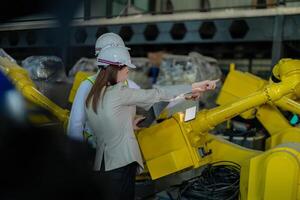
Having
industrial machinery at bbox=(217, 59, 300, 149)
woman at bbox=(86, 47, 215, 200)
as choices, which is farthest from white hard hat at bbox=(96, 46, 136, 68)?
A: industrial machinery at bbox=(217, 59, 300, 149)

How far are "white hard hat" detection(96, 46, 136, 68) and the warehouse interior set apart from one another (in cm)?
2

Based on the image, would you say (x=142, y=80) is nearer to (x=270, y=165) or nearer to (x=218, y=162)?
(x=218, y=162)

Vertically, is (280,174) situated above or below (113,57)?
below

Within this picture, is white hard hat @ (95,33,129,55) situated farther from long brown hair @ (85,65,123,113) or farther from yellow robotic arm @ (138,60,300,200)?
yellow robotic arm @ (138,60,300,200)

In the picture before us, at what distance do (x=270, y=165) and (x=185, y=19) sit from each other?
3.78 meters

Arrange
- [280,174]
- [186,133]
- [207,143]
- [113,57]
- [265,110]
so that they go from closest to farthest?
A: [280,174] → [113,57] → [186,133] → [207,143] → [265,110]

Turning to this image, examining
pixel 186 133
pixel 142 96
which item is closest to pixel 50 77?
pixel 186 133

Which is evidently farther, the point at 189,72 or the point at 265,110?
the point at 189,72

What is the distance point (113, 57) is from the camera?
3332 mm

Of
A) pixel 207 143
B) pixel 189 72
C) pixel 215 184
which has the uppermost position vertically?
pixel 189 72

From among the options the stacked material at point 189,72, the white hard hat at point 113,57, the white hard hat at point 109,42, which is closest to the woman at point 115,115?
the white hard hat at point 113,57

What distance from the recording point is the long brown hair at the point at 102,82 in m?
3.26

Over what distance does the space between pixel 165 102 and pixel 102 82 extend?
723 mm

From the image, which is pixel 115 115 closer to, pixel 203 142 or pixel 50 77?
pixel 203 142
